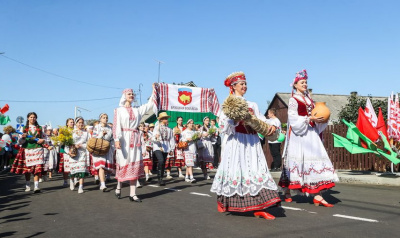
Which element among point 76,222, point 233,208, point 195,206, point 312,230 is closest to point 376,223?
point 312,230

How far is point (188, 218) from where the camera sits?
18.6 feet

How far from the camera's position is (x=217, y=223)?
519cm

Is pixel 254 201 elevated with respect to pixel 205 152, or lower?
lower

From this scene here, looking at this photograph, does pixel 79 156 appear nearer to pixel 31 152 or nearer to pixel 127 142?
pixel 31 152

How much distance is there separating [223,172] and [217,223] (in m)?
0.83

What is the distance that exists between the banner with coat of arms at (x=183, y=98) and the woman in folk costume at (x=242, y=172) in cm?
1235

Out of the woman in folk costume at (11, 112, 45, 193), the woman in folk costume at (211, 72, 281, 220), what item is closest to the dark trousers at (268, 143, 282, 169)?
the woman in folk costume at (11, 112, 45, 193)

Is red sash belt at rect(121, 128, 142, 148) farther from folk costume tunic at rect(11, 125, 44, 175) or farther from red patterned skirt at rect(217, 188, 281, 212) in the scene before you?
folk costume tunic at rect(11, 125, 44, 175)

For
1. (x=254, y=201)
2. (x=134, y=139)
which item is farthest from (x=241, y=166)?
(x=134, y=139)

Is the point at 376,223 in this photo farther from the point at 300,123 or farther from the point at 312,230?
the point at 300,123

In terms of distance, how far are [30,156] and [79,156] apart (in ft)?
4.04

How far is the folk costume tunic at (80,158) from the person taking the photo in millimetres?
10234

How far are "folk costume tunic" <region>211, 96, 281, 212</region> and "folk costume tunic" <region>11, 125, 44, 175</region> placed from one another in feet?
19.8

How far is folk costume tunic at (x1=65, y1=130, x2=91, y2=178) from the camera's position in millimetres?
10234
